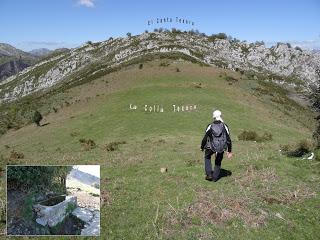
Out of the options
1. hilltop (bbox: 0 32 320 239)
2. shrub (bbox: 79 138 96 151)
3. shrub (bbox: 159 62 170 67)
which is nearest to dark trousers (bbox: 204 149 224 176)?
hilltop (bbox: 0 32 320 239)

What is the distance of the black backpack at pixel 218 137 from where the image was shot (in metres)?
19.3

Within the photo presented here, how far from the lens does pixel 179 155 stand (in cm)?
3158

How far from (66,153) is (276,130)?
79.5ft

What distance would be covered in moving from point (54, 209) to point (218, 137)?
967cm

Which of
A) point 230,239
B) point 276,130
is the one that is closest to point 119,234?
point 230,239

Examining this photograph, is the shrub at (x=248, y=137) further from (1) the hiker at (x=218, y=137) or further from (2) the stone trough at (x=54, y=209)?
(2) the stone trough at (x=54, y=209)

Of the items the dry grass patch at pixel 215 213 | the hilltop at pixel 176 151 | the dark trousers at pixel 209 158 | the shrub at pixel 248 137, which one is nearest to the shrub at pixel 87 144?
the hilltop at pixel 176 151

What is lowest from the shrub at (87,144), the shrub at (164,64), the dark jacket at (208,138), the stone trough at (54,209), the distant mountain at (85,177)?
the shrub at (87,144)

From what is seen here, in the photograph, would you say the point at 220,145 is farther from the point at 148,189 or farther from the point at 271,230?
the point at 271,230

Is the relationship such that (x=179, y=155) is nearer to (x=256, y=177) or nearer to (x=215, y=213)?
(x=256, y=177)

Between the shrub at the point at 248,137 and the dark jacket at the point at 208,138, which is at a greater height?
the dark jacket at the point at 208,138

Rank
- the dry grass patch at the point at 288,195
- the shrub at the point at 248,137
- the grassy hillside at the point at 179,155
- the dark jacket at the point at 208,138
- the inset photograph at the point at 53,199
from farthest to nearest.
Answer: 1. the shrub at the point at 248,137
2. the dark jacket at the point at 208,138
3. the dry grass patch at the point at 288,195
4. the grassy hillside at the point at 179,155
5. the inset photograph at the point at 53,199

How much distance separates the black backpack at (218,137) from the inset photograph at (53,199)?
852 centimetres

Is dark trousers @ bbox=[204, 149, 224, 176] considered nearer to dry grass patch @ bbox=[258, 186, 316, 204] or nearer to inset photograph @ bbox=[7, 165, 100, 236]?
dry grass patch @ bbox=[258, 186, 316, 204]
